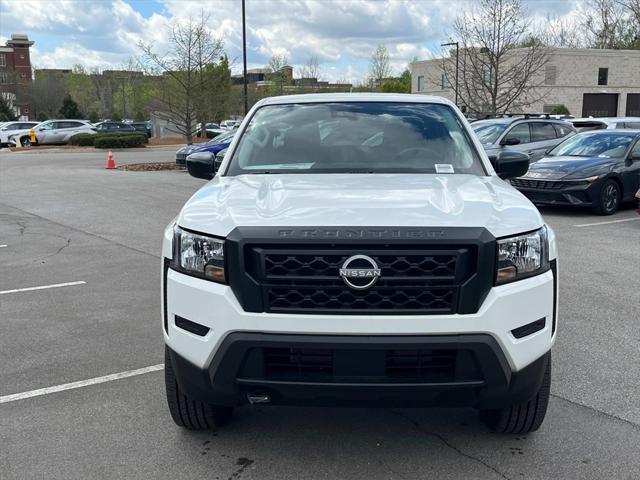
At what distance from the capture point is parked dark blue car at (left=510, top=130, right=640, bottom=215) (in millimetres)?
11047

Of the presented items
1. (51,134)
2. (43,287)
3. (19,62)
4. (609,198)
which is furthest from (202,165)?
(19,62)

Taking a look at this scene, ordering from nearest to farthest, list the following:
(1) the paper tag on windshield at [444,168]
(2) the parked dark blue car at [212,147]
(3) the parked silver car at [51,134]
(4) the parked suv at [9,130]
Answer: (1) the paper tag on windshield at [444,168] → (2) the parked dark blue car at [212,147] → (3) the parked silver car at [51,134] → (4) the parked suv at [9,130]

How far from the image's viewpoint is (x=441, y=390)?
2717 mm

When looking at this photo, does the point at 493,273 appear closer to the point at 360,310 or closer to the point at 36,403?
the point at 360,310

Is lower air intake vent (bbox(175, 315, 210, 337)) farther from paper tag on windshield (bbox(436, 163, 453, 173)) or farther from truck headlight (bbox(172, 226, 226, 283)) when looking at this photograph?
paper tag on windshield (bbox(436, 163, 453, 173))

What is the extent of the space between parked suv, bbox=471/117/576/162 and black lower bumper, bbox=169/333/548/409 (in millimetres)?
12330

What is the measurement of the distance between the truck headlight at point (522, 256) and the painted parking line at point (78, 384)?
264cm

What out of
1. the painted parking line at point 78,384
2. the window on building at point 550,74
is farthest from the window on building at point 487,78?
the painted parking line at point 78,384

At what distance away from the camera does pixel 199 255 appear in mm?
2893

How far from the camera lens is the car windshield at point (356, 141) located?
3.96 meters

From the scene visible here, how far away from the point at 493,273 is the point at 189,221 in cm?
143

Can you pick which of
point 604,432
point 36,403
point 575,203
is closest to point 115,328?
point 36,403

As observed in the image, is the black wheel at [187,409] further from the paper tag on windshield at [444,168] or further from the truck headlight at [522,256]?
the paper tag on windshield at [444,168]

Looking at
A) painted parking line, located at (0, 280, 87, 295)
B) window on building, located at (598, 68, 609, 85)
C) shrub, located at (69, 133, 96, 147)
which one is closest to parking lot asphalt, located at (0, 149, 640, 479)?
painted parking line, located at (0, 280, 87, 295)
